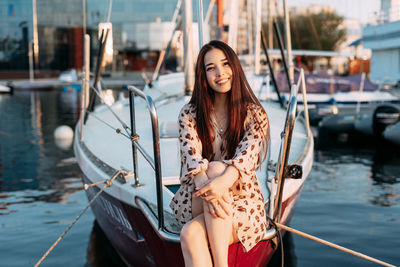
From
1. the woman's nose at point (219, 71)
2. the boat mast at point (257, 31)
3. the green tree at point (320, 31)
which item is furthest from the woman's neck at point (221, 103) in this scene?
the green tree at point (320, 31)

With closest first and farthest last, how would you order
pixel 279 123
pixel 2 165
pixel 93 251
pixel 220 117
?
pixel 220 117
pixel 93 251
pixel 279 123
pixel 2 165

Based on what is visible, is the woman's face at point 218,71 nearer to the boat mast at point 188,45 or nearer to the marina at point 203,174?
the marina at point 203,174

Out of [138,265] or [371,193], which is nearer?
[138,265]

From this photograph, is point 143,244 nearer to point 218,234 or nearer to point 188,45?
point 218,234

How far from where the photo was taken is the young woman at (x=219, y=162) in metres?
2.87

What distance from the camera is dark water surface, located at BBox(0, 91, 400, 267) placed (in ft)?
18.1

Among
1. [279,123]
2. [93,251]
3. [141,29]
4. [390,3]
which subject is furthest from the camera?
[141,29]

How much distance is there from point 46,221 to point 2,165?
13.4 feet

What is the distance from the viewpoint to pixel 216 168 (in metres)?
2.94

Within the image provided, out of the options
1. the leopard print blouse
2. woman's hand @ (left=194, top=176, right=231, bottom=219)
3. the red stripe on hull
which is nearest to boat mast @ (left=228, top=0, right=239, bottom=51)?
the red stripe on hull

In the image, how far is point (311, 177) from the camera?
9.12 meters

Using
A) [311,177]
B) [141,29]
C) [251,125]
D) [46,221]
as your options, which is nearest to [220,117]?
[251,125]

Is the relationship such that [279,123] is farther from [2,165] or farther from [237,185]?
[2,165]

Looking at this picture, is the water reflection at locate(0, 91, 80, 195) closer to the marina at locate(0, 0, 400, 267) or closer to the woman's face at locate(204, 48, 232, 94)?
the marina at locate(0, 0, 400, 267)
